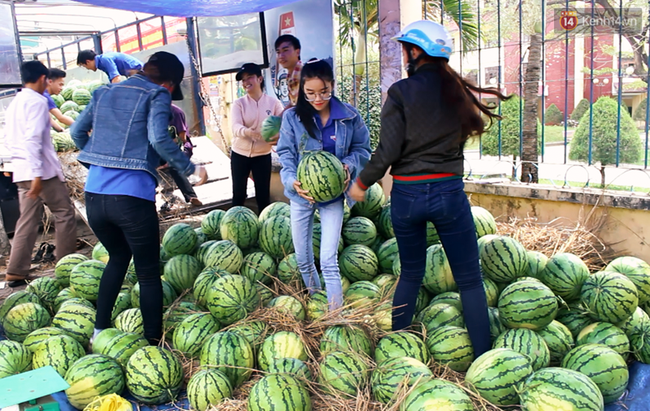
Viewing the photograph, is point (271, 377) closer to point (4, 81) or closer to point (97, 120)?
point (97, 120)

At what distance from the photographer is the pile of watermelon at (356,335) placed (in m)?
2.47

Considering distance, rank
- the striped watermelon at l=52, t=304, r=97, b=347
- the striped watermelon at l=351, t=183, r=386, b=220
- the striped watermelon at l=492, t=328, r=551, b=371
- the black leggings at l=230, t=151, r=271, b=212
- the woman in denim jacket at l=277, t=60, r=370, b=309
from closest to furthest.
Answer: the striped watermelon at l=492, t=328, r=551, b=371 < the woman in denim jacket at l=277, t=60, r=370, b=309 < the striped watermelon at l=52, t=304, r=97, b=347 < the striped watermelon at l=351, t=183, r=386, b=220 < the black leggings at l=230, t=151, r=271, b=212

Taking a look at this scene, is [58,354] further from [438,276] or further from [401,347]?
[438,276]

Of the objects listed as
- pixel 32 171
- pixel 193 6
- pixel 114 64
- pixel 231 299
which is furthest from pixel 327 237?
pixel 114 64

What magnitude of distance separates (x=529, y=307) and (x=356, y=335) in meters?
0.94

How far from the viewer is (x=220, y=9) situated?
4848 mm

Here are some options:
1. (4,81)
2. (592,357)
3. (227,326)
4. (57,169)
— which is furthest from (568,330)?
(4,81)

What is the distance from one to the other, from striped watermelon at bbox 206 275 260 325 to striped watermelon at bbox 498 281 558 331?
4.90 feet

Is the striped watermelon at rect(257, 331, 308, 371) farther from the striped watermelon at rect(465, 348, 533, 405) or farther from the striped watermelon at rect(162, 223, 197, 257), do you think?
the striped watermelon at rect(162, 223, 197, 257)

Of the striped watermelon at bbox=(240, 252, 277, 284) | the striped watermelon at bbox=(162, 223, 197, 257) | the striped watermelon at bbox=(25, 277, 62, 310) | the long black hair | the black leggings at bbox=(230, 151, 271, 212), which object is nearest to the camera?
the long black hair

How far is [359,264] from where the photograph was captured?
364 cm

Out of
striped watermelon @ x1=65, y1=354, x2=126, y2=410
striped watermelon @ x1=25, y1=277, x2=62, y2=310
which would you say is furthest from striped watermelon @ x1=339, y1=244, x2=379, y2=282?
striped watermelon @ x1=25, y1=277, x2=62, y2=310

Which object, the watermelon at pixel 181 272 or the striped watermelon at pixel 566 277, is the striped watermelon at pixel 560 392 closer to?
the striped watermelon at pixel 566 277

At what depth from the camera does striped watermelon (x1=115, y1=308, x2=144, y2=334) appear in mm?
3256
